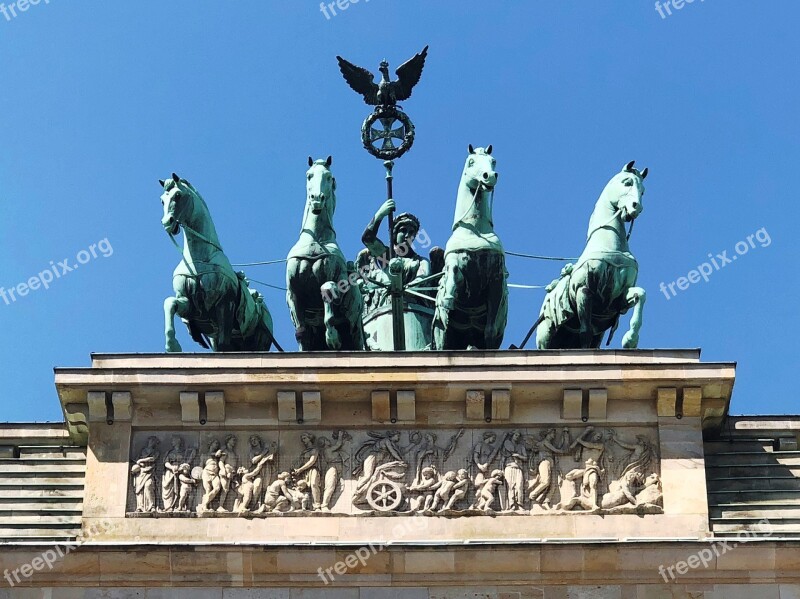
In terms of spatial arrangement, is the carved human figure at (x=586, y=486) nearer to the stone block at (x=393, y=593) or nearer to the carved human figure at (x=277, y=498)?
the stone block at (x=393, y=593)

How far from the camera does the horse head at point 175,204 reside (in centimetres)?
3262

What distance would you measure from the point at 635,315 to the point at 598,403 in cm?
149

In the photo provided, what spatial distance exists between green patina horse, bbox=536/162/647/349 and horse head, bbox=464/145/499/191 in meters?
1.46

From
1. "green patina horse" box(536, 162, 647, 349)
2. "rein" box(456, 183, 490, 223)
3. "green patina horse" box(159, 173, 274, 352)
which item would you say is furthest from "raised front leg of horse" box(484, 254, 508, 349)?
"green patina horse" box(159, 173, 274, 352)

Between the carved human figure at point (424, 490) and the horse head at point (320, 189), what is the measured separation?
3.87 m

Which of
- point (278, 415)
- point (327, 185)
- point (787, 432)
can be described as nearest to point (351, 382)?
point (278, 415)

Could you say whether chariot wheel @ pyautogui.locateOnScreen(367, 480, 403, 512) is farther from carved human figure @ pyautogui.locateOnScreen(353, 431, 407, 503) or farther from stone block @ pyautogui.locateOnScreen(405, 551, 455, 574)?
stone block @ pyautogui.locateOnScreen(405, 551, 455, 574)

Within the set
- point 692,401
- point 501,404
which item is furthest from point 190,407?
point 692,401

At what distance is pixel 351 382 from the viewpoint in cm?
3119

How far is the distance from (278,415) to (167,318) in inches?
88.5

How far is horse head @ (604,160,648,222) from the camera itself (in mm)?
32562

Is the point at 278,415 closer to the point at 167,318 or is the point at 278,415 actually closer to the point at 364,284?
the point at 167,318

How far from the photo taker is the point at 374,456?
31156 mm

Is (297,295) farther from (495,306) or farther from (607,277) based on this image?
(607,277)
